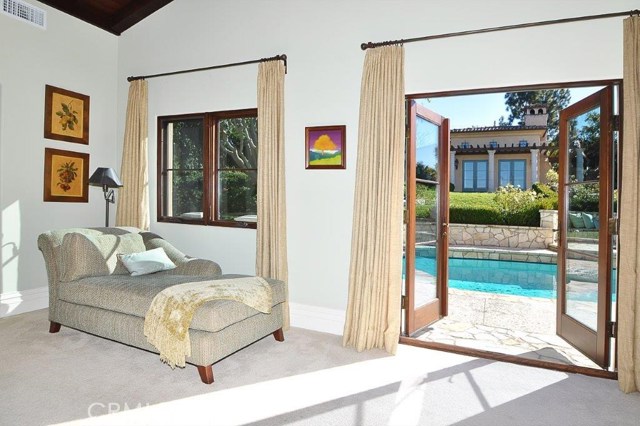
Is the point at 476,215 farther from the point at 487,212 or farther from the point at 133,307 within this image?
the point at 133,307

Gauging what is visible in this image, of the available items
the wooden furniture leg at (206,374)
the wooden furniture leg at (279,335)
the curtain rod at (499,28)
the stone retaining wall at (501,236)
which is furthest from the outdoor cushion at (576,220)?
the stone retaining wall at (501,236)

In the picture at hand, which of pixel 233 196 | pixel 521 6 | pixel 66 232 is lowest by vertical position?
pixel 66 232

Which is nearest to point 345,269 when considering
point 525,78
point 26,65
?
point 525,78

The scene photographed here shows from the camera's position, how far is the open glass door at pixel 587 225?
2928mm

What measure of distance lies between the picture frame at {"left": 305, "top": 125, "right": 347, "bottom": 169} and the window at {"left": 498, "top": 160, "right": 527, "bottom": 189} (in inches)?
465

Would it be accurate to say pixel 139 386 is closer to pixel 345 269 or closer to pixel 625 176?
pixel 345 269

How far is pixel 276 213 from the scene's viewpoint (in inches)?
150

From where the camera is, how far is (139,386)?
8.49 feet

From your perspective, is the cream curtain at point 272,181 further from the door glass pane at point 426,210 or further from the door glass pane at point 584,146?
the door glass pane at point 584,146

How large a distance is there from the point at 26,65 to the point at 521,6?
4.71 m

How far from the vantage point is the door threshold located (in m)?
2.87

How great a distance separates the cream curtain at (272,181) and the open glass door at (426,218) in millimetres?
1182

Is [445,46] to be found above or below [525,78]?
above

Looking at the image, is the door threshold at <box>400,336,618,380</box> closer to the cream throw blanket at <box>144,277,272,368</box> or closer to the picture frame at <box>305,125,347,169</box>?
the cream throw blanket at <box>144,277,272,368</box>
